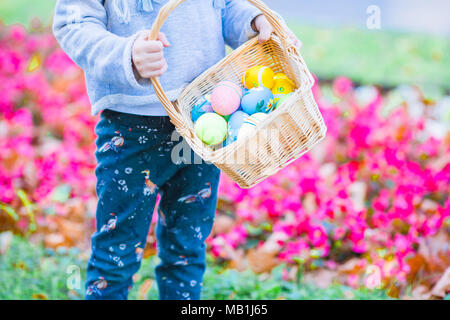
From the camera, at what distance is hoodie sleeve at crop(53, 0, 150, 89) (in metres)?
1.07

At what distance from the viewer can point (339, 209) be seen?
200cm

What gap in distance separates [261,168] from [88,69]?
1.69ft

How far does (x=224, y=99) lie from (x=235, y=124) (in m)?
0.09

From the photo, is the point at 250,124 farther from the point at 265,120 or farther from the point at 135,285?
the point at 135,285

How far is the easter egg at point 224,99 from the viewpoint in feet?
4.23

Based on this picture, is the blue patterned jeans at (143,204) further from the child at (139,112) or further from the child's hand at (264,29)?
the child's hand at (264,29)

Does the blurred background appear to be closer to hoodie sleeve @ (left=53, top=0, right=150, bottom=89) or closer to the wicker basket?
the wicker basket

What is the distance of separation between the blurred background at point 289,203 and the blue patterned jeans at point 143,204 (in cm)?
31

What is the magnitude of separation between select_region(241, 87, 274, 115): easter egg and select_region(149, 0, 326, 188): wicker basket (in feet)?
0.33

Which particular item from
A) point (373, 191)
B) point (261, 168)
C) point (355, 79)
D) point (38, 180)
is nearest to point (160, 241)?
→ point (261, 168)

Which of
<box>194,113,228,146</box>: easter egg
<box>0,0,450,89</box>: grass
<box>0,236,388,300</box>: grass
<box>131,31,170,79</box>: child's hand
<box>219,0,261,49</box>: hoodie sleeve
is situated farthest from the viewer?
<box>0,0,450,89</box>: grass

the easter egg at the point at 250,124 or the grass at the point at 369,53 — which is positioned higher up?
the grass at the point at 369,53

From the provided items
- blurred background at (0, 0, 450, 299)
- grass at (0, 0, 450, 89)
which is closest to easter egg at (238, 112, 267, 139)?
blurred background at (0, 0, 450, 299)

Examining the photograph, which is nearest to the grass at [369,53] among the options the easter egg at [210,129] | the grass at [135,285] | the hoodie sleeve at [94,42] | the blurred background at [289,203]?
the blurred background at [289,203]
